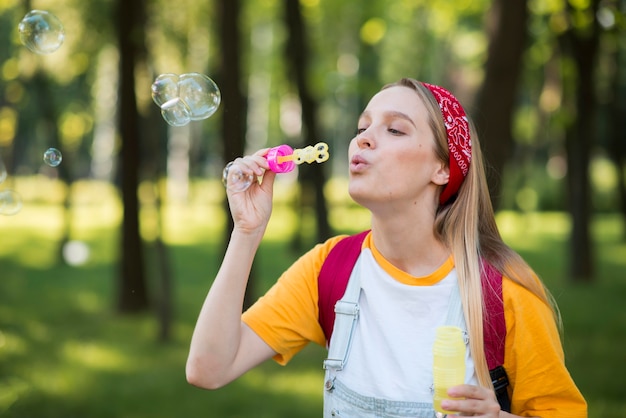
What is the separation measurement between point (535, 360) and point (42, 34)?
305 centimetres

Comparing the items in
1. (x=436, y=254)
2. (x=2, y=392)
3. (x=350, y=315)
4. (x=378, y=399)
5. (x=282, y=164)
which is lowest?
(x=2, y=392)

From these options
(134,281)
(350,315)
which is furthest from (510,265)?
(134,281)

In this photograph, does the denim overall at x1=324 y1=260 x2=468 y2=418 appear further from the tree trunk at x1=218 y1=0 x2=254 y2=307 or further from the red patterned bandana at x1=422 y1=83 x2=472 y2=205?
the tree trunk at x1=218 y1=0 x2=254 y2=307

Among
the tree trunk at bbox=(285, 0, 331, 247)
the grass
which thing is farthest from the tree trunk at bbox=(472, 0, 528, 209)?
the tree trunk at bbox=(285, 0, 331, 247)

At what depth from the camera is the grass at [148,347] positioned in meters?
5.88

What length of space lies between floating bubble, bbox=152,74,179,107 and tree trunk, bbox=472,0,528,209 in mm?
3089

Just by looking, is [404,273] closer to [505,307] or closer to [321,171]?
[505,307]

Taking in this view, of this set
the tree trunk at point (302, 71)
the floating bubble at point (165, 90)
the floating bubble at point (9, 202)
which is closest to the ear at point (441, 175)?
the floating bubble at point (165, 90)

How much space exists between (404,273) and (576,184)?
9676mm

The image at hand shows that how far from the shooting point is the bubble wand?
7.01 ft

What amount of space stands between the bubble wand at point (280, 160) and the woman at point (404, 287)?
3 cm

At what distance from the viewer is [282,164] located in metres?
2.14

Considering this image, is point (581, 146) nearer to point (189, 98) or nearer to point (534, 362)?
point (189, 98)

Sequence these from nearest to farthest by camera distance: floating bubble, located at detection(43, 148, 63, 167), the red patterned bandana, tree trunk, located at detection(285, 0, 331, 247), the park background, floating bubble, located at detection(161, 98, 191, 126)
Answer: the red patterned bandana → floating bubble, located at detection(161, 98, 191, 126) → floating bubble, located at detection(43, 148, 63, 167) → the park background → tree trunk, located at detection(285, 0, 331, 247)
